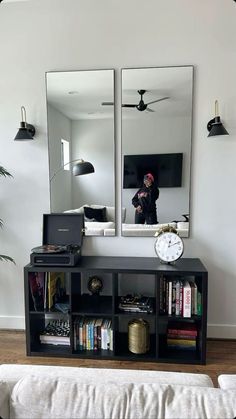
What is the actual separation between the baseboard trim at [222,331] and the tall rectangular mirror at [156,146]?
2.67ft

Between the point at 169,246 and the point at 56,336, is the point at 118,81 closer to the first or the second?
the point at 169,246

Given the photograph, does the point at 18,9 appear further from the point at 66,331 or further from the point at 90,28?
the point at 66,331

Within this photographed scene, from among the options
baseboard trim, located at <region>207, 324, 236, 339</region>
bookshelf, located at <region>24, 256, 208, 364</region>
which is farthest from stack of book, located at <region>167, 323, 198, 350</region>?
baseboard trim, located at <region>207, 324, 236, 339</region>

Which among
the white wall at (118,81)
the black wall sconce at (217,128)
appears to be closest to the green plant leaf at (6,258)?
the white wall at (118,81)

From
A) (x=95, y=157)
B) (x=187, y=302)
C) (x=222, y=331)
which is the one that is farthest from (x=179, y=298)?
(x=95, y=157)

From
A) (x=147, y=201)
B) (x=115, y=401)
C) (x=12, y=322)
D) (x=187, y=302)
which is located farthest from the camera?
(x=12, y=322)

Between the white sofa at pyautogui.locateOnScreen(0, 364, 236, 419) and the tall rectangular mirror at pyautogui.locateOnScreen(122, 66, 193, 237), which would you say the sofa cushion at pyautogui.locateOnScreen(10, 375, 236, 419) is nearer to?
the white sofa at pyautogui.locateOnScreen(0, 364, 236, 419)

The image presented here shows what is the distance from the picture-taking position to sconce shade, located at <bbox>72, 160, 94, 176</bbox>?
2.59 meters

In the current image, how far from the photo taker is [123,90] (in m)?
2.48

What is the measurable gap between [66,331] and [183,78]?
2180 millimetres

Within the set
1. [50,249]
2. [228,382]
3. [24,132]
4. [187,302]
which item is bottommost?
[187,302]

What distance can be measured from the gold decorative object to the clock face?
1.69 feet

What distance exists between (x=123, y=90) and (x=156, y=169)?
680 millimetres

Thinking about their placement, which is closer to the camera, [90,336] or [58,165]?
[90,336]
